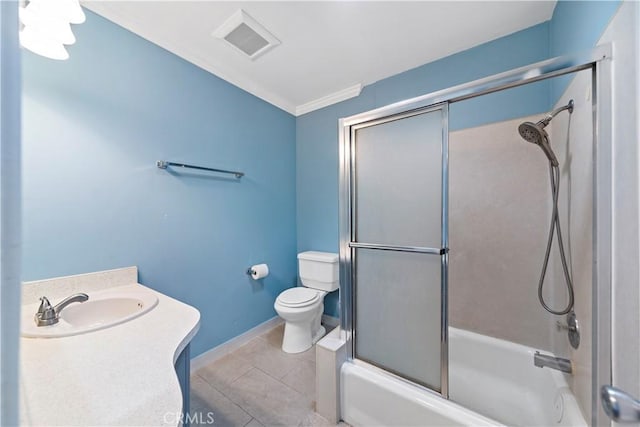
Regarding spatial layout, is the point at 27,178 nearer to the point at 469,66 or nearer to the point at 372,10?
the point at 372,10

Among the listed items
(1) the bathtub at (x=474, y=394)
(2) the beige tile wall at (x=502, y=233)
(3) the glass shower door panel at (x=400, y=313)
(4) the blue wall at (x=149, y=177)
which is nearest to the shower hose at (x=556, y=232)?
(2) the beige tile wall at (x=502, y=233)

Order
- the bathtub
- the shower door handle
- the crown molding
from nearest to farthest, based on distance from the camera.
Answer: the shower door handle
the bathtub
the crown molding

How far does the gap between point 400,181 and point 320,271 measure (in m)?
1.27

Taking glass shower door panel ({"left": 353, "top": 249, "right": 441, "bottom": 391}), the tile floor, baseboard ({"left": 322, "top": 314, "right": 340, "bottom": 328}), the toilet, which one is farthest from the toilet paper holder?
glass shower door panel ({"left": 353, "top": 249, "right": 441, "bottom": 391})

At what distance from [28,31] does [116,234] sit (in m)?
0.96

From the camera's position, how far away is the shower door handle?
17.8 inches

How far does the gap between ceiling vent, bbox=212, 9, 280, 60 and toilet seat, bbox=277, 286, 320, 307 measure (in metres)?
1.96

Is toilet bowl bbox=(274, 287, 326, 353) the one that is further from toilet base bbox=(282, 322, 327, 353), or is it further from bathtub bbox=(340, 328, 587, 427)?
bathtub bbox=(340, 328, 587, 427)

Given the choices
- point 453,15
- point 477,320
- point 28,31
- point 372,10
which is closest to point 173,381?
point 28,31

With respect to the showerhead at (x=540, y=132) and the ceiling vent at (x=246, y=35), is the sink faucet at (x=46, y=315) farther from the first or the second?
the showerhead at (x=540, y=132)

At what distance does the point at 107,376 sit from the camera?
64 cm

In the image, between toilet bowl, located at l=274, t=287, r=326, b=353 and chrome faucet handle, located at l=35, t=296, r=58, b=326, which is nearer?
chrome faucet handle, located at l=35, t=296, r=58, b=326

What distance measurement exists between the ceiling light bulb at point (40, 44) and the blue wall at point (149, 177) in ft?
0.85

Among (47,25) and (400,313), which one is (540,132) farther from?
(47,25)
